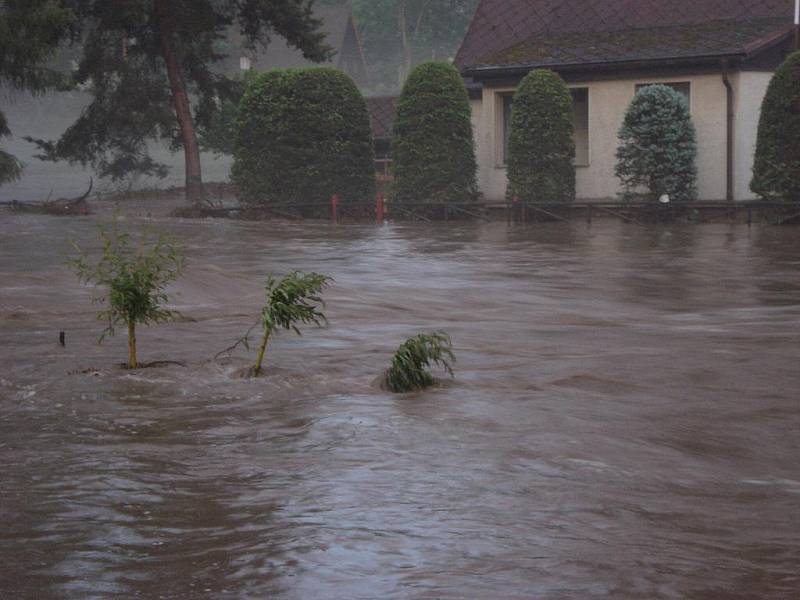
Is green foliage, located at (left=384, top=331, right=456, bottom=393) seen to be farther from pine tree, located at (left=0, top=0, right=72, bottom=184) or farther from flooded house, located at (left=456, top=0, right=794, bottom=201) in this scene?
flooded house, located at (left=456, top=0, right=794, bottom=201)

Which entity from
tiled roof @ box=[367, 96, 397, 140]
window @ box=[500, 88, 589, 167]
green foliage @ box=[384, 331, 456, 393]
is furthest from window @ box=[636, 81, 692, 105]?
green foliage @ box=[384, 331, 456, 393]

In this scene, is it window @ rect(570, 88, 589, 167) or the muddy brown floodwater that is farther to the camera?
window @ rect(570, 88, 589, 167)

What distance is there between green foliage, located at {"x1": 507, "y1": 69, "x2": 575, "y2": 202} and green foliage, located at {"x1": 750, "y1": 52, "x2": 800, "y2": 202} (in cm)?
518

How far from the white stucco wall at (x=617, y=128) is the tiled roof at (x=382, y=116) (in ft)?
18.5

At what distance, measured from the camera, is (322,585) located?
5.33 meters

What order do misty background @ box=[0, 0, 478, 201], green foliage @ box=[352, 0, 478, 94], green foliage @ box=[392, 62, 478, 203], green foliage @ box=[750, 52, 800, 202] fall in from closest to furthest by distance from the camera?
green foliage @ box=[750, 52, 800, 202] → green foliage @ box=[392, 62, 478, 203] → misty background @ box=[0, 0, 478, 201] → green foliage @ box=[352, 0, 478, 94]

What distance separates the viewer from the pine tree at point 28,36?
2811 centimetres

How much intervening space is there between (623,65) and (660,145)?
2.76 m

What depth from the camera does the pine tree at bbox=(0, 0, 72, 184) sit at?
28109mm

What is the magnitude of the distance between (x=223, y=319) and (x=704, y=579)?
948 centimetres

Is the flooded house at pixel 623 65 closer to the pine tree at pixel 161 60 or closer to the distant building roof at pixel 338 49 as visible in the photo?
the pine tree at pixel 161 60

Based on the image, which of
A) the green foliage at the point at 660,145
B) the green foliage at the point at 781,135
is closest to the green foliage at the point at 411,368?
the green foliage at the point at 781,135

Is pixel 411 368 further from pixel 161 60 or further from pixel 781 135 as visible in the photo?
pixel 161 60

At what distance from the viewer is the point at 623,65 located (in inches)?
1284
